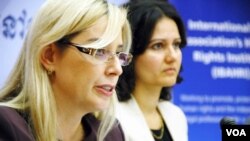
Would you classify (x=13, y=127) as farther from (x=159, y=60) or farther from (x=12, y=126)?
(x=159, y=60)

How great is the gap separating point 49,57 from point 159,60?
74 centimetres

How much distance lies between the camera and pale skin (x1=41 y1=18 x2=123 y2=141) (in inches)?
58.3

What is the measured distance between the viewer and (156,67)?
2.14m

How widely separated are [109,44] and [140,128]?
26.1 inches

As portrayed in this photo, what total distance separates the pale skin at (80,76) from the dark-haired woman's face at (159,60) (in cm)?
63

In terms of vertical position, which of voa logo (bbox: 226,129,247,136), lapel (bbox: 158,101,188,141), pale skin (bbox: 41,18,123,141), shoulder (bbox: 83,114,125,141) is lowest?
lapel (bbox: 158,101,188,141)

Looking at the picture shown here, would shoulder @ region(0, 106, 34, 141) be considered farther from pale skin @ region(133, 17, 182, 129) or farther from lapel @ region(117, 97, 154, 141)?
pale skin @ region(133, 17, 182, 129)

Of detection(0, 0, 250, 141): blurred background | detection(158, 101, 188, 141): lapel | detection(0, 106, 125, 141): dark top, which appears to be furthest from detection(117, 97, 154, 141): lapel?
detection(0, 0, 250, 141): blurred background

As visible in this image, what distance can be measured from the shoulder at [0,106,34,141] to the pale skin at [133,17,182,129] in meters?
0.83

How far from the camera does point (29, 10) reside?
2.98 m

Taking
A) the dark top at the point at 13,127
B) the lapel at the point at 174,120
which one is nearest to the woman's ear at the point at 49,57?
the dark top at the point at 13,127

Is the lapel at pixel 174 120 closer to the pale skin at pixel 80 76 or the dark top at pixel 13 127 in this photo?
→ the pale skin at pixel 80 76

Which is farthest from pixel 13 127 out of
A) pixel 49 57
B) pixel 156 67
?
pixel 156 67

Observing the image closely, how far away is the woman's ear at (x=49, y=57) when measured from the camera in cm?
149
